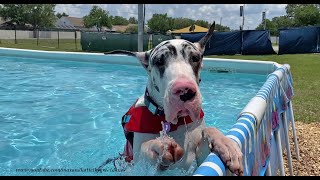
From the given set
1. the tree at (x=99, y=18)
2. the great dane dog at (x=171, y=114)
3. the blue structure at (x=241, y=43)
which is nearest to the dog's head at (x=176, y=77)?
the great dane dog at (x=171, y=114)

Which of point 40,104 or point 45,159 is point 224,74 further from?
point 45,159

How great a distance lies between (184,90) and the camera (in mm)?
2387

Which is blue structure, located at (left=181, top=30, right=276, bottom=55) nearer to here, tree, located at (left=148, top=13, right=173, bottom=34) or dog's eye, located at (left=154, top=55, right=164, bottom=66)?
dog's eye, located at (left=154, top=55, right=164, bottom=66)

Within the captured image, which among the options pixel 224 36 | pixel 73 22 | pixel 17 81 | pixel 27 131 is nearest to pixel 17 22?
pixel 73 22

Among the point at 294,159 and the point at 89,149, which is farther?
the point at 89,149

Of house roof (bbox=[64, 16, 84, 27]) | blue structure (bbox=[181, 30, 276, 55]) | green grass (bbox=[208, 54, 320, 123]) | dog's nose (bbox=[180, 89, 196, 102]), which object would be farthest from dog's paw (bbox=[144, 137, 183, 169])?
house roof (bbox=[64, 16, 84, 27])

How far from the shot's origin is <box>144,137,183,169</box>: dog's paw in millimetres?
2461

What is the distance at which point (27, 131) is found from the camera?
7227mm

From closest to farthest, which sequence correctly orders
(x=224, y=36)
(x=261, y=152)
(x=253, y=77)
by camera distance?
(x=261, y=152), (x=253, y=77), (x=224, y=36)

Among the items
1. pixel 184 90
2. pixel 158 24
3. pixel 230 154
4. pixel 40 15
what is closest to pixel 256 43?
pixel 184 90

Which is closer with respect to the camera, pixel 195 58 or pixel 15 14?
pixel 195 58

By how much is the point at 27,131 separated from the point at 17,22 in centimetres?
7484

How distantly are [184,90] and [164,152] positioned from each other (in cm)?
42

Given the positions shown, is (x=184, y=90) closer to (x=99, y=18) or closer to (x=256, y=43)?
(x=256, y=43)
